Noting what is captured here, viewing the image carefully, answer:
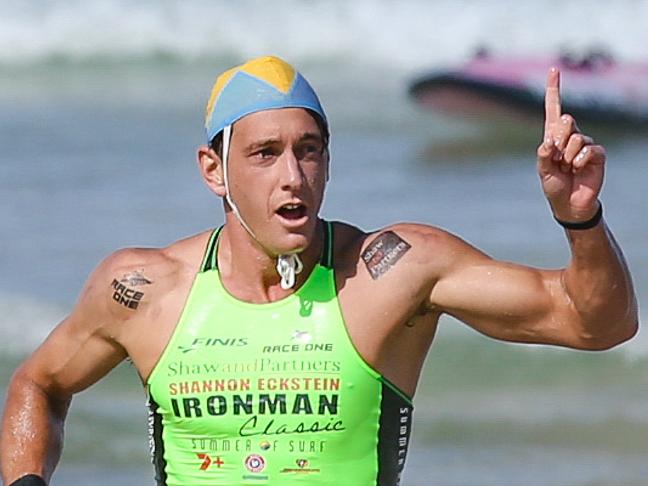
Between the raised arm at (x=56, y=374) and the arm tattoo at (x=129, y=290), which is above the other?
the arm tattoo at (x=129, y=290)

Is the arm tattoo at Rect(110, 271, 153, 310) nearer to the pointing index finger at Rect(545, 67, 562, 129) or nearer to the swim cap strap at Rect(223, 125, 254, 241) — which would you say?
the swim cap strap at Rect(223, 125, 254, 241)

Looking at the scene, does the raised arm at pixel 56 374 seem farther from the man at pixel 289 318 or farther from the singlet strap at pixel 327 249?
the singlet strap at pixel 327 249

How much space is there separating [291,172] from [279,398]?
1.88ft

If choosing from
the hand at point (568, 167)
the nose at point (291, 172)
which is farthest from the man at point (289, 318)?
the hand at point (568, 167)

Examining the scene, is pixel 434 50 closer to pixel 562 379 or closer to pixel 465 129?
pixel 465 129

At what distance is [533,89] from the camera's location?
1941 cm

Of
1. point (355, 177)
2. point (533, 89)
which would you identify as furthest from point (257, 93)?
point (533, 89)

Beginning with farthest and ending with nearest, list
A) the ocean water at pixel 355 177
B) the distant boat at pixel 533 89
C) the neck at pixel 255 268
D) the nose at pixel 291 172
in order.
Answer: the distant boat at pixel 533 89
the ocean water at pixel 355 177
the neck at pixel 255 268
the nose at pixel 291 172

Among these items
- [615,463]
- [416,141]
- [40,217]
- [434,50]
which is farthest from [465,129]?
[615,463]

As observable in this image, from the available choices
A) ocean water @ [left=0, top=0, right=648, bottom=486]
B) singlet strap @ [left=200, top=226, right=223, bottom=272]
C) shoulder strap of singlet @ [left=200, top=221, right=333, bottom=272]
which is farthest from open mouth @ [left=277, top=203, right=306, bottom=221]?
ocean water @ [left=0, top=0, right=648, bottom=486]

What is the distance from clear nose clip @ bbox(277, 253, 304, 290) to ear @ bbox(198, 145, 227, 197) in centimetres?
24

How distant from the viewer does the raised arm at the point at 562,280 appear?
12.7 ft

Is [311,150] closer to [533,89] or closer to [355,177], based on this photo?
[355,177]

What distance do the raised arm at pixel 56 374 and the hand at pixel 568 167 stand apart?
4.18 feet
